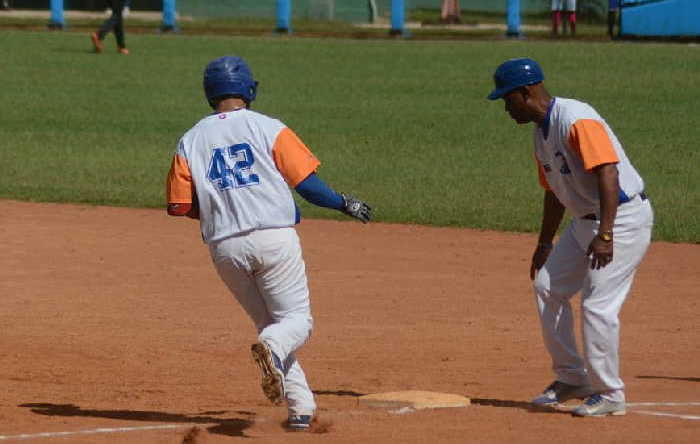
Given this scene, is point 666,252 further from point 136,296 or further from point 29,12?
point 29,12

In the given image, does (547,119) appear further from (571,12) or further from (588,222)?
(571,12)

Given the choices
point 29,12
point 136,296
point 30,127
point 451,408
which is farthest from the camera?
point 29,12

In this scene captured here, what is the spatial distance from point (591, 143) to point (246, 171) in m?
1.81

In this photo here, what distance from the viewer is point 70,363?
1004 centimetres

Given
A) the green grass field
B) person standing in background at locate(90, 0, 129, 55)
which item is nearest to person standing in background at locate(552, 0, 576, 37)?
the green grass field

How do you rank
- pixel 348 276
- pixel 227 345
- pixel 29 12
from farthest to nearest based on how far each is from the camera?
pixel 29 12, pixel 348 276, pixel 227 345

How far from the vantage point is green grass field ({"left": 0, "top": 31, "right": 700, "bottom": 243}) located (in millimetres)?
19375

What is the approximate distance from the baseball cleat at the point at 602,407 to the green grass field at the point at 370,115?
8.13 m

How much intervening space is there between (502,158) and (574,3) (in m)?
20.2

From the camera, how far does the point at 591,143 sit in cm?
776

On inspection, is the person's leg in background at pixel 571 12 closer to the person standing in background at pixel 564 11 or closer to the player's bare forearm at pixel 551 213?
the person standing in background at pixel 564 11

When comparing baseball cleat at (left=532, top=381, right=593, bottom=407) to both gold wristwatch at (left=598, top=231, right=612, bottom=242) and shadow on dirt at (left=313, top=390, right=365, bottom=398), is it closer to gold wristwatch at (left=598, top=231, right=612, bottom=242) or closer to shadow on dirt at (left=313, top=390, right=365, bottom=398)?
gold wristwatch at (left=598, top=231, right=612, bottom=242)

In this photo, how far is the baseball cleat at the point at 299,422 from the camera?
7.87 m

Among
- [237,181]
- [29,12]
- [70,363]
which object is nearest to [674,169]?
[70,363]
